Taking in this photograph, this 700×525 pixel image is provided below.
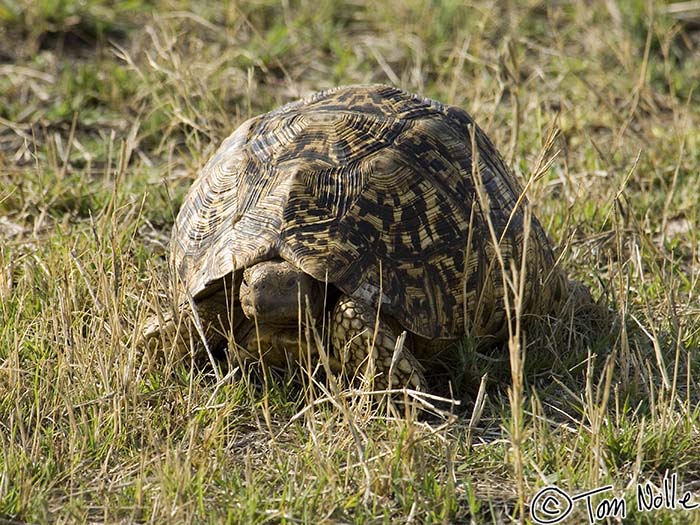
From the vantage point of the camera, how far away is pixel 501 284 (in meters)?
4.06

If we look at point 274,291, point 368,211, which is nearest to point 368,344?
point 274,291

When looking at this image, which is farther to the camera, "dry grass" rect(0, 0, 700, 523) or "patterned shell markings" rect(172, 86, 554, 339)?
"patterned shell markings" rect(172, 86, 554, 339)

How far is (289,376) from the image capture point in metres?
3.90

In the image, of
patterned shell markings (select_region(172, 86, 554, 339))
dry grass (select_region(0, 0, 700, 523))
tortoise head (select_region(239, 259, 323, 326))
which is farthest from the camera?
patterned shell markings (select_region(172, 86, 554, 339))

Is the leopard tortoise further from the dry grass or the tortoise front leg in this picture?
the dry grass

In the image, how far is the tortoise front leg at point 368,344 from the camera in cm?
371

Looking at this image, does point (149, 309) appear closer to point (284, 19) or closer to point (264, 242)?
point (264, 242)

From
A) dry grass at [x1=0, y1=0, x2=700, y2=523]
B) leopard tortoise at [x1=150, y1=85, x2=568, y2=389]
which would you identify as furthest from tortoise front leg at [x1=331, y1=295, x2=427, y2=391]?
dry grass at [x1=0, y1=0, x2=700, y2=523]

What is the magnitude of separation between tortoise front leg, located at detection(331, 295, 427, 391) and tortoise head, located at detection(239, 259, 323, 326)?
0.15 meters

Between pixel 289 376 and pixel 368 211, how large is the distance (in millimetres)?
666

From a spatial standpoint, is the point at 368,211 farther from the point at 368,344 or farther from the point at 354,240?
the point at 368,344

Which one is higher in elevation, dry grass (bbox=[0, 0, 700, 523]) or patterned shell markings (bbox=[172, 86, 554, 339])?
patterned shell markings (bbox=[172, 86, 554, 339])

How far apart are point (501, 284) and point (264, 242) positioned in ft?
3.06

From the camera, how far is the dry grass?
127 inches
